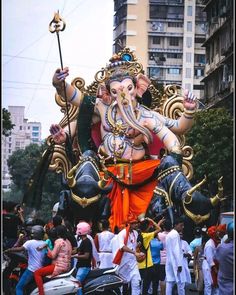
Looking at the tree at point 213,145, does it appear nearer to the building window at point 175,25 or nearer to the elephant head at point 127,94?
the elephant head at point 127,94

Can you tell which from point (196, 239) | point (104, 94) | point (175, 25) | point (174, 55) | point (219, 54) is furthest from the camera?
point (174, 55)

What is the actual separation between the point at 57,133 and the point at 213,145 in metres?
21.4

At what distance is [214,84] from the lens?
70.9m

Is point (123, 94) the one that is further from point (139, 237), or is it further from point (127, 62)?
point (139, 237)

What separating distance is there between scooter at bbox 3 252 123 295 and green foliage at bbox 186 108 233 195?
98.5 ft

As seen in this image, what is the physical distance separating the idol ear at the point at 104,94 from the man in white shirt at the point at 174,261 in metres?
8.14

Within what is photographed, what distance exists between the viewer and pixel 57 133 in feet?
97.9

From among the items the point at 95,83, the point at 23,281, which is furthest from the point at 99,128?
the point at 23,281

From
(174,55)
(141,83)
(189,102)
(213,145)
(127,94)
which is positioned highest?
(174,55)

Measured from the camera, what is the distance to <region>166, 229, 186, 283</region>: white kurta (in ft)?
72.3

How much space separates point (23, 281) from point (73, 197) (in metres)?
9.50

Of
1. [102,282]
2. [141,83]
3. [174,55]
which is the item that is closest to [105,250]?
[102,282]

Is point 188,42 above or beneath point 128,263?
above

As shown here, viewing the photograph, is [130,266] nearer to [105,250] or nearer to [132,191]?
[105,250]
